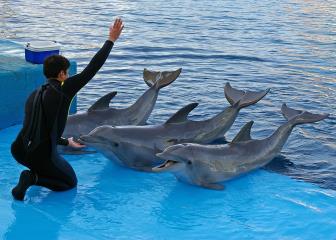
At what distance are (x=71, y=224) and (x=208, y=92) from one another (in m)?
6.63

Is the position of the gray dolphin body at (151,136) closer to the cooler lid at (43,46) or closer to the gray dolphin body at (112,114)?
the gray dolphin body at (112,114)

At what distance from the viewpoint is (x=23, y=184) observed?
19.2 feet

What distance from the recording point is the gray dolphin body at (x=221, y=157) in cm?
623

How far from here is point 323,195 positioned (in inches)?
252

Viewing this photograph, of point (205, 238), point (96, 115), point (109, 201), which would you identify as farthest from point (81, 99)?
point (205, 238)

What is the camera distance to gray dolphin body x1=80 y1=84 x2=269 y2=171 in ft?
22.0

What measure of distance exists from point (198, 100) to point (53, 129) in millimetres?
5714

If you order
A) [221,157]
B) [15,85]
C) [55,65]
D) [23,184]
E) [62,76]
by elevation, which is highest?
[55,65]

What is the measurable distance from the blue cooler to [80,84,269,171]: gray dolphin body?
204 centimetres

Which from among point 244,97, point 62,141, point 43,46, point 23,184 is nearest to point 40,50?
point 43,46

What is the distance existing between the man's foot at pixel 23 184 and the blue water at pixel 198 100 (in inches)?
3.9

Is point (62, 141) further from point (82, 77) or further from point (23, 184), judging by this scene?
point (82, 77)

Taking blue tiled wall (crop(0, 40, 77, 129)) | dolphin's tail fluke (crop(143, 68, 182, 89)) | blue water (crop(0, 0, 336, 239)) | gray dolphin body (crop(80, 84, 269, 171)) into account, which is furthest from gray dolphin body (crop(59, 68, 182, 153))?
blue tiled wall (crop(0, 40, 77, 129))

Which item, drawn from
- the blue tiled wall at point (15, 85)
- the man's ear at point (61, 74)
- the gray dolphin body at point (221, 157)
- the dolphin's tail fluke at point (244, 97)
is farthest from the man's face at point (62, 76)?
the blue tiled wall at point (15, 85)
